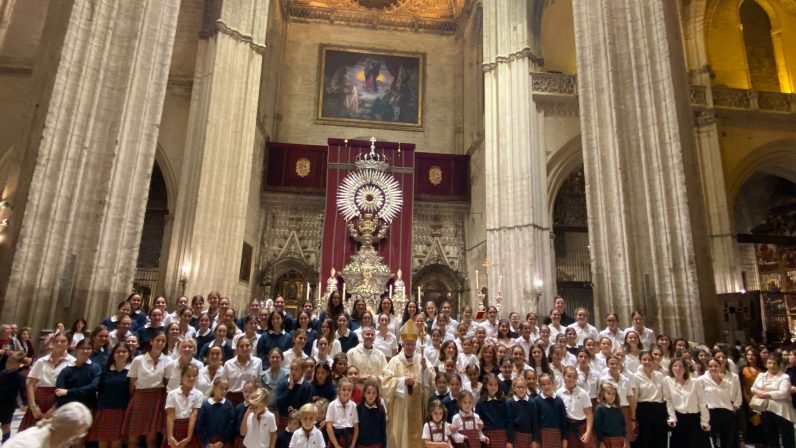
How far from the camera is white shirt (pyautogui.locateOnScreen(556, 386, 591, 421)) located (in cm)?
517

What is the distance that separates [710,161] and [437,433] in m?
14.7

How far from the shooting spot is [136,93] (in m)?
8.23

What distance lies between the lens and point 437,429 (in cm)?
474

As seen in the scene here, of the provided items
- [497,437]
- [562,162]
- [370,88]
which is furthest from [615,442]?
[370,88]

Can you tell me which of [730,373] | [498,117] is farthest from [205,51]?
[730,373]

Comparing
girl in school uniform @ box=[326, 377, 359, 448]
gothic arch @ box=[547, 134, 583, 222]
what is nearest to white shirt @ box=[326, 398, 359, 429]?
girl in school uniform @ box=[326, 377, 359, 448]

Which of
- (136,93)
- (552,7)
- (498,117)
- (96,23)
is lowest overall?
(136,93)

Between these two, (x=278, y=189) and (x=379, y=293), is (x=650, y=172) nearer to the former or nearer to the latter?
(x=379, y=293)

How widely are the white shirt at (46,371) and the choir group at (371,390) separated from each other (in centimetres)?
1

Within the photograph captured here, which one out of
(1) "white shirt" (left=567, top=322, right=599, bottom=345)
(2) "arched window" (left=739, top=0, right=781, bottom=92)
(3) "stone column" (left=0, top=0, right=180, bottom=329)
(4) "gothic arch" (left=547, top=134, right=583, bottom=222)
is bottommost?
(1) "white shirt" (left=567, top=322, right=599, bottom=345)

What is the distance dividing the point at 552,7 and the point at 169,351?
1740cm

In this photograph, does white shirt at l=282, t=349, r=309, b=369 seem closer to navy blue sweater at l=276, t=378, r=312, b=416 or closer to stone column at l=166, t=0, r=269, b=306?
navy blue sweater at l=276, t=378, r=312, b=416

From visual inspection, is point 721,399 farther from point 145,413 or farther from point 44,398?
point 44,398

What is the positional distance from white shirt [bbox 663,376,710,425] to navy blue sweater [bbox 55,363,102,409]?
6169 mm
